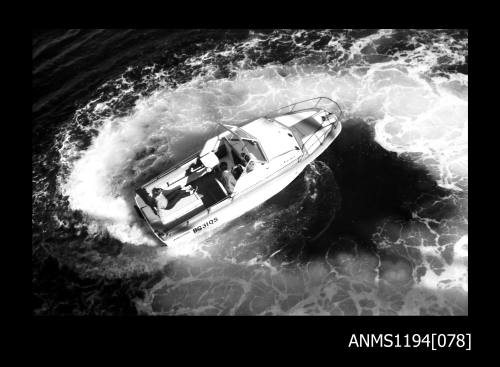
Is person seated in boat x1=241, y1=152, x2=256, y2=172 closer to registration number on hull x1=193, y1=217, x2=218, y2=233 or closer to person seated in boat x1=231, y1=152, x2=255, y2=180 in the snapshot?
person seated in boat x1=231, y1=152, x2=255, y2=180

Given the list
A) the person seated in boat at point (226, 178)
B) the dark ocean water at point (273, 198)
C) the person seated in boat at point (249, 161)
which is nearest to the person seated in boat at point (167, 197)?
the person seated in boat at point (226, 178)

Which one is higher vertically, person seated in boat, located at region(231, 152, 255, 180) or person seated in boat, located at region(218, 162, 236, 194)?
person seated in boat, located at region(231, 152, 255, 180)

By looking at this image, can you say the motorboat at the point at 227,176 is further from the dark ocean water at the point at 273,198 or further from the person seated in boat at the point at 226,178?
the dark ocean water at the point at 273,198

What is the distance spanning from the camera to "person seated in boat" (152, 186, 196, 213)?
16891 millimetres

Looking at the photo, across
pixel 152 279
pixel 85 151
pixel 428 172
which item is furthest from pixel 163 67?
pixel 428 172

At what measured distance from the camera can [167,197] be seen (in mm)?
17406

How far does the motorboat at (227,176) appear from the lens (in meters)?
17.0

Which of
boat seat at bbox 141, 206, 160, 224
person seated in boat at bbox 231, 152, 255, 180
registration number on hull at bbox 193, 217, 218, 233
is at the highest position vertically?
person seated in boat at bbox 231, 152, 255, 180

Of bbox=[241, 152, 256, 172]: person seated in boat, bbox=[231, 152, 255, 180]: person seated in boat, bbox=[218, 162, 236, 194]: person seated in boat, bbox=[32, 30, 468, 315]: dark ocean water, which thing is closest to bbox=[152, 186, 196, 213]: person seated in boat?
bbox=[218, 162, 236, 194]: person seated in boat

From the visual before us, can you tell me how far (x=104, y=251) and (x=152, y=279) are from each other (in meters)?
2.95

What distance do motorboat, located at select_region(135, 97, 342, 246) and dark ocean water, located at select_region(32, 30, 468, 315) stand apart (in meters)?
1.22

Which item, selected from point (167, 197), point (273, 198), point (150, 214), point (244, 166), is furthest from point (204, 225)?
point (273, 198)

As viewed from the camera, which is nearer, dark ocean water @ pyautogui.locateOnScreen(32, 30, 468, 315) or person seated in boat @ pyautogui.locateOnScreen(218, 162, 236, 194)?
dark ocean water @ pyautogui.locateOnScreen(32, 30, 468, 315)
